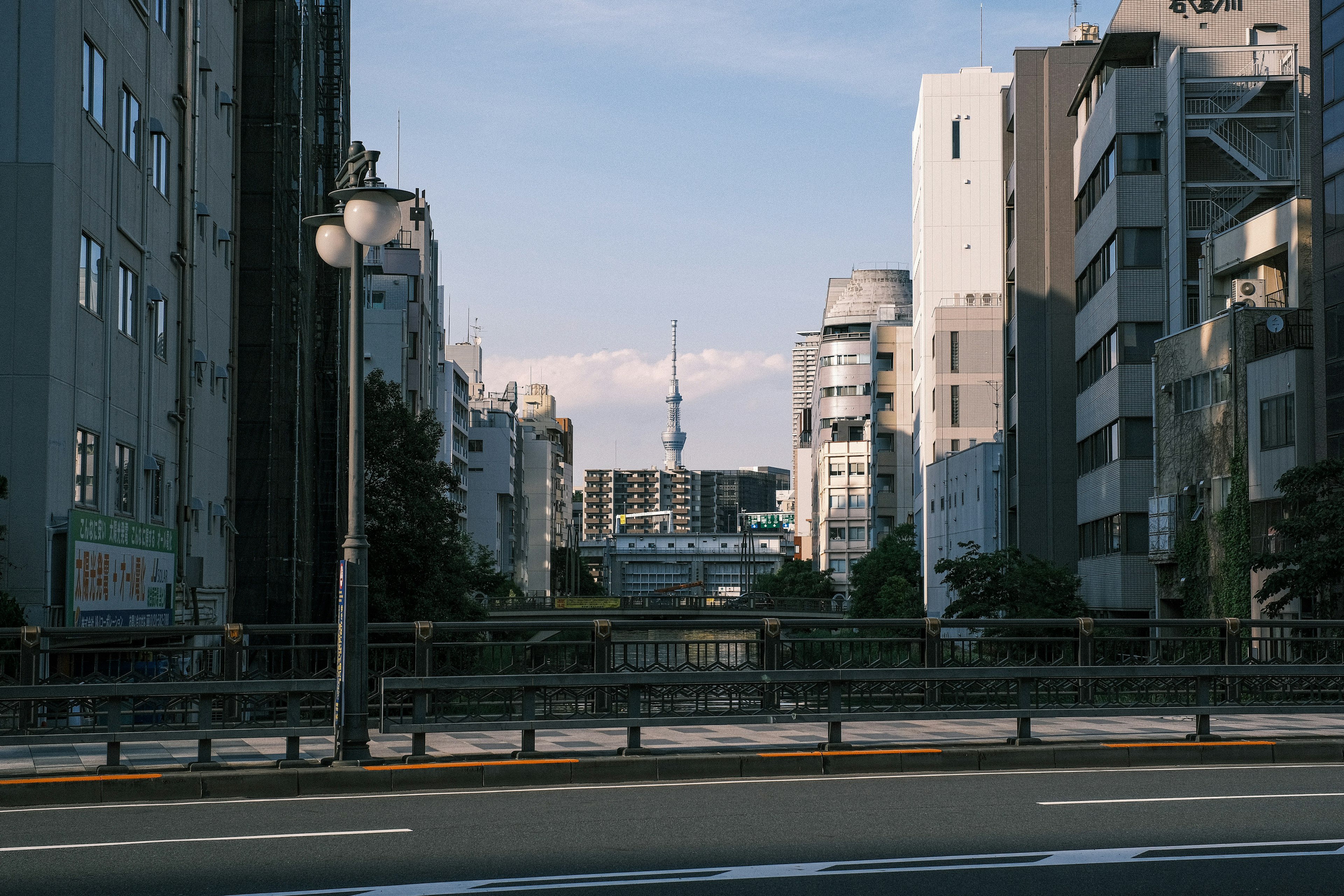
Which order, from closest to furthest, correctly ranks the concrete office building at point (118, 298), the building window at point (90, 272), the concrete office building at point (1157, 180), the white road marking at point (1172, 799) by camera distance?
1. the white road marking at point (1172, 799)
2. the concrete office building at point (118, 298)
3. the building window at point (90, 272)
4. the concrete office building at point (1157, 180)

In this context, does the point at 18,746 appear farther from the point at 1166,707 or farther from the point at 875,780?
the point at 1166,707

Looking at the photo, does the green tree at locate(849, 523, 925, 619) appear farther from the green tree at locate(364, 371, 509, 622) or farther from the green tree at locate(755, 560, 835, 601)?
the green tree at locate(364, 371, 509, 622)

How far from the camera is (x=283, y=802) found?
1274 centimetres

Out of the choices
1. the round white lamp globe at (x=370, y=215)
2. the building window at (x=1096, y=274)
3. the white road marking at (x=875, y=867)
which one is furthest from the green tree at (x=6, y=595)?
the building window at (x=1096, y=274)

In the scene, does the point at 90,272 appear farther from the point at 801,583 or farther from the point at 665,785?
the point at 801,583

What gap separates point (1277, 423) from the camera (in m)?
39.9

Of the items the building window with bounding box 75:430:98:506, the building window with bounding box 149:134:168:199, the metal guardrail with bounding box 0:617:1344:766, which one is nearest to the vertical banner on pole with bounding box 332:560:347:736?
the metal guardrail with bounding box 0:617:1344:766

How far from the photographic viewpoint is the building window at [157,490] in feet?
99.2

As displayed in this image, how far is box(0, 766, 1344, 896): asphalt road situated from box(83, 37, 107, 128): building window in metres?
16.3

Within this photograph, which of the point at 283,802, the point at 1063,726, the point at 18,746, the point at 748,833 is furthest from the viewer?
the point at 1063,726

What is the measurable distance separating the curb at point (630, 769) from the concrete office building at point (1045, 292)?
153 feet

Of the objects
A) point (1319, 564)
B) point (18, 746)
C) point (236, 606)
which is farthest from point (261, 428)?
point (1319, 564)

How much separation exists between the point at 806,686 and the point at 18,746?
867 cm

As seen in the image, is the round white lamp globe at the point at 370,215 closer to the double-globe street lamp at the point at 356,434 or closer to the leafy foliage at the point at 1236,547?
Result: the double-globe street lamp at the point at 356,434
